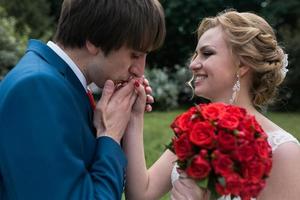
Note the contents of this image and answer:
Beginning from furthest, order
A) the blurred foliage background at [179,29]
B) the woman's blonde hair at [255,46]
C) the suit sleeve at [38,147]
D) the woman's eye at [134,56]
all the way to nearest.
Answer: the blurred foliage background at [179,29] → the woman's blonde hair at [255,46] → the woman's eye at [134,56] → the suit sleeve at [38,147]

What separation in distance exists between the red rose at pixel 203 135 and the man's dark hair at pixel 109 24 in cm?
45

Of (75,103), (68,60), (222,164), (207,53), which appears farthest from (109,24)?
(207,53)

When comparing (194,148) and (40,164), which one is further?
(194,148)

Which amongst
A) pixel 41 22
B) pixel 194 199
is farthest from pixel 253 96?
pixel 41 22

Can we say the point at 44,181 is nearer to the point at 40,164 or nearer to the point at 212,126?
the point at 40,164

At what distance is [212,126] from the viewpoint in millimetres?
2639

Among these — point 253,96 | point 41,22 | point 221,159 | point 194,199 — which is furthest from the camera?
point 41,22

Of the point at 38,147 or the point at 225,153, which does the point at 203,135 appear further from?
the point at 38,147

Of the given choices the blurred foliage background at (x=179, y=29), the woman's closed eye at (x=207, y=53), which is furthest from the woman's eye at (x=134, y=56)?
the blurred foliage background at (x=179, y=29)

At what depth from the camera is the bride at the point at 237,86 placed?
3.37 metres

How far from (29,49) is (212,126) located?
0.92 m

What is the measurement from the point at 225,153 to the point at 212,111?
23 cm

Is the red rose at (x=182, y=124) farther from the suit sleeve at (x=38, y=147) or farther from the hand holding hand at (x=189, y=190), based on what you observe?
the suit sleeve at (x=38, y=147)

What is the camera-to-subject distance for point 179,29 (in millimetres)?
27766
